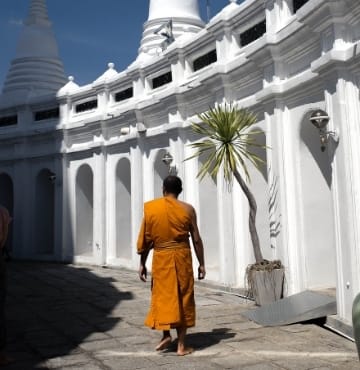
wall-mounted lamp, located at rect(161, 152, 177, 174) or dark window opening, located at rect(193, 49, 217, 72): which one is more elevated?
dark window opening, located at rect(193, 49, 217, 72)

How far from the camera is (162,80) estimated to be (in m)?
12.6

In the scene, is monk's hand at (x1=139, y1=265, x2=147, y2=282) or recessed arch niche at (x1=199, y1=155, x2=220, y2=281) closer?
monk's hand at (x1=139, y1=265, x2=147, y2=282)

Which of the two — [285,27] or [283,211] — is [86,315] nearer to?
[283,211]

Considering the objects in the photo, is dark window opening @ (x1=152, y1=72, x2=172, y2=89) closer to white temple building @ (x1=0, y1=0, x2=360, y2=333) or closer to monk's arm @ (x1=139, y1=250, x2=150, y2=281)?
white temple building @ (x1=0, y1=0, x2=360, y2=333)

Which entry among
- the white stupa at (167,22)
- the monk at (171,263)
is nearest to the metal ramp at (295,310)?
the monk at (171,263)

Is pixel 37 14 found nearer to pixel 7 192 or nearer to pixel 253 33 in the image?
pixel 7 192

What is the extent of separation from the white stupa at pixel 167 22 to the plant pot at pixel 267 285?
9348 millimetres

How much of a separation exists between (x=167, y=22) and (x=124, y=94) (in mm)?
3068

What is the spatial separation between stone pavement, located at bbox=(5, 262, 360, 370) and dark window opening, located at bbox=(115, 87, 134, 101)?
6452 millimetres

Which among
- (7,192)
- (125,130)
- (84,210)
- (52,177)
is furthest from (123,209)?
(7,192)

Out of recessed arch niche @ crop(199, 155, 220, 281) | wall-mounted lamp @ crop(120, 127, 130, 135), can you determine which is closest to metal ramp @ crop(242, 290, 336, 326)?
recessed arch niche @ crop(199, 155, 220, 281)

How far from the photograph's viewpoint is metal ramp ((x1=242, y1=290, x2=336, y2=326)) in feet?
21.4

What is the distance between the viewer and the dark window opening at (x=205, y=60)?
10680mm

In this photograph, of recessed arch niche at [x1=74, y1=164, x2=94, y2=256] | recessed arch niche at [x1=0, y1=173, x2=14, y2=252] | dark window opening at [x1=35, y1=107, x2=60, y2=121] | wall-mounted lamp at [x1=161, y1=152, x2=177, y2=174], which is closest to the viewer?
wall-mounted lamp at [x1=161, y1=152, x2=177, y2=174]
